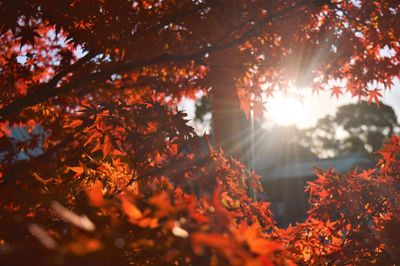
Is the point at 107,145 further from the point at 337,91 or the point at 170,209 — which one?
the point at 337,91

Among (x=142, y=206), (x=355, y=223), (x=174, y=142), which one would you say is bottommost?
(x=355, y=223)

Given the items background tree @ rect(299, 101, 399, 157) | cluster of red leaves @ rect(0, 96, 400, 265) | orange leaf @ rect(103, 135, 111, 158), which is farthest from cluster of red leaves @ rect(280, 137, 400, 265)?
background tree @ rect(299, 101, 399, 157)

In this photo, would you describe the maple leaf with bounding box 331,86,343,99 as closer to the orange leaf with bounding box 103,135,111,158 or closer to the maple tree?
the maple tree

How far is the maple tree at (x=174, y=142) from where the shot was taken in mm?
1491

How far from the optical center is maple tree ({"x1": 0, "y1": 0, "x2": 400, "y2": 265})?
1491 millimetres

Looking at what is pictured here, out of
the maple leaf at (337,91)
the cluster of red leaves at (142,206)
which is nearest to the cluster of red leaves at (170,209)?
the cluster of red leaves at (142,206)

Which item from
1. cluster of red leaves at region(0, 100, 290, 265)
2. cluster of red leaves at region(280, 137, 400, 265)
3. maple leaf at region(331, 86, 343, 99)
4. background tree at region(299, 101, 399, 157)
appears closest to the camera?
cluster of red leaves at region(0, 100, 290, 265)

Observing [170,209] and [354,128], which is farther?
[354,128]

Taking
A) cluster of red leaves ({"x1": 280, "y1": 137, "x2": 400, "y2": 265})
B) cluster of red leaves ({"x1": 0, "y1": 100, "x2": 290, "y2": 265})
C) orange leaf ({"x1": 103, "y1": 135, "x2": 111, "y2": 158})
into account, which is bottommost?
cluster of red leaves ({"x1": 280, "y1": 137, "x2": 400, "y2": 265})

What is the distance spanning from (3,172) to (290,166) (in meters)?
19.6

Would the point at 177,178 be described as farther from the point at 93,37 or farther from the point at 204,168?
the point at 93,37

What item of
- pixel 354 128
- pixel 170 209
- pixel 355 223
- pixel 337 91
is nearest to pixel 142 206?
pixel 170 209

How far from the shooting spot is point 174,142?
9.27ft

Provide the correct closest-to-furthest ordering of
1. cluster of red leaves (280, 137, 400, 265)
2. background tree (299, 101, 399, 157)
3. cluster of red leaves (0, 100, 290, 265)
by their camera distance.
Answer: cluster of red leaves (0, 100, 290, 265)
cluster of red leaves (280, 137, 400, 265)
background tree (299, 101, 399, 157)
